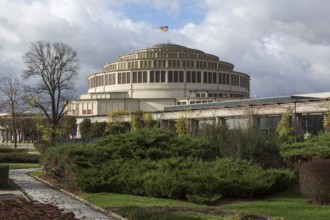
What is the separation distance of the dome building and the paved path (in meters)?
95.7

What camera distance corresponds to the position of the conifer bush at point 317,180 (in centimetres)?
1320

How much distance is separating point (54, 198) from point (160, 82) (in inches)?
4266

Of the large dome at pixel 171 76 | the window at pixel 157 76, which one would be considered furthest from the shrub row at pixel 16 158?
the window at pixel 157 76

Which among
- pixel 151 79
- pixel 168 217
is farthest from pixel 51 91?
pixel 151 79

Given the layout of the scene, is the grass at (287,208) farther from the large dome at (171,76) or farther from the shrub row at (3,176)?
the large dome at (171,76)

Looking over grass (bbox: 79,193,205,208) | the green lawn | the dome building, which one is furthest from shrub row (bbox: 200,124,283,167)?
the dome building

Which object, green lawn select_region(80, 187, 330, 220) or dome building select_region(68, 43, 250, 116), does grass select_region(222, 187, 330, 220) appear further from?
dome building select_region(68, 43, 250, 116)

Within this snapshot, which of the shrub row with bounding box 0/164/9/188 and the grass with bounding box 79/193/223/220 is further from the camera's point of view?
the shrub row with bounding box 0/164/9/188

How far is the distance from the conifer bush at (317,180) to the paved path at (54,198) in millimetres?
5708

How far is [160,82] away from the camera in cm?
12294

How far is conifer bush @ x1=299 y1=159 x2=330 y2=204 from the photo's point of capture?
13.2 metres

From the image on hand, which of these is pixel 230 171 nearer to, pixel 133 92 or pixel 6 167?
pixel 6 167

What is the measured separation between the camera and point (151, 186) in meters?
14.7

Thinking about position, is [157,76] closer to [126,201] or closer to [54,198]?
[54,198]
